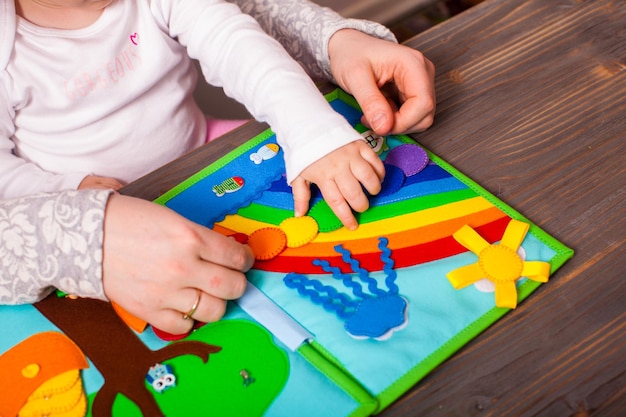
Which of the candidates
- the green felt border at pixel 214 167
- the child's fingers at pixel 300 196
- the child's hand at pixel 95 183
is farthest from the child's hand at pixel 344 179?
the child's hand at pixel 95 183

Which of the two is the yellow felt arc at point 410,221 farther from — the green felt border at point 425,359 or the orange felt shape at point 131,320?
the orange felt shape at point 131,320

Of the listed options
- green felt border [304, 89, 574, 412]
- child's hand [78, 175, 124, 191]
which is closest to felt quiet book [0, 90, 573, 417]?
green felt border [304, 89, 574, 412]

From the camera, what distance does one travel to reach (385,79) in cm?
68

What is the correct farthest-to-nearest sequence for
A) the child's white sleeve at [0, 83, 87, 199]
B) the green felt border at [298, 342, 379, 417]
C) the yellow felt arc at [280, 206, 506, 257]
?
the child's white sleeve at [0, 83, 87, 199], the yellow felt arc at [280, 206, 506, 257], the green felt border at [298, 342, 379, 417]

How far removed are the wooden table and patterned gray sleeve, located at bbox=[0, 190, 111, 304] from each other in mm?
129

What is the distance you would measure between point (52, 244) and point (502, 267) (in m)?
0.40

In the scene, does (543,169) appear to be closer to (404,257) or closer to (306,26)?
(404,257)

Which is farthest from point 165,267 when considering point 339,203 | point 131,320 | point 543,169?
point 543,169

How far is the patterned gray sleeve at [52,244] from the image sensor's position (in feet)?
1.70

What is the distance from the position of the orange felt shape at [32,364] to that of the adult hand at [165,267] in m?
0.06

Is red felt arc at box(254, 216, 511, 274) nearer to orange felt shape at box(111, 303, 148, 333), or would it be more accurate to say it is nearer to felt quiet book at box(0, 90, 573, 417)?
felt quiet book at box(0, 90, 573, 417)

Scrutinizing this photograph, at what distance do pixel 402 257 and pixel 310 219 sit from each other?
0.10m

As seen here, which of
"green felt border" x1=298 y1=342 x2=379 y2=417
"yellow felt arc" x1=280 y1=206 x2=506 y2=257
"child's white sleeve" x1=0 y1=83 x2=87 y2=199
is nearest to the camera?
"green felt border" x1=298 y1=342 x2=379 y2=417

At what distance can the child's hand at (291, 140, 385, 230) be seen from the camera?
0.58 meters
